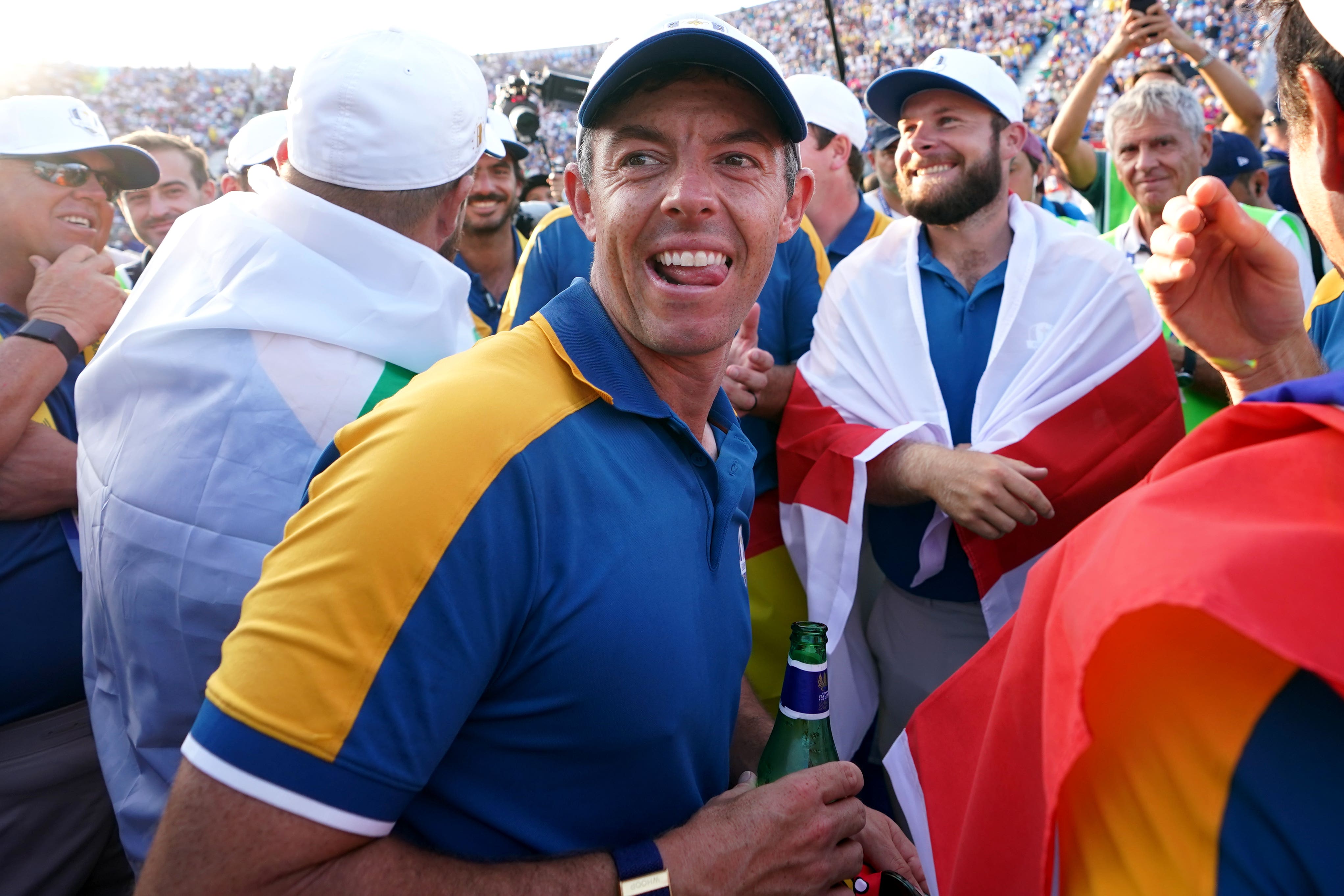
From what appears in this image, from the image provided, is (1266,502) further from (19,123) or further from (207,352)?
(19,123)

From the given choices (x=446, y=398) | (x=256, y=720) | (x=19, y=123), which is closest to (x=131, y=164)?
(x=19, y=123)

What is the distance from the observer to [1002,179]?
3.29 m

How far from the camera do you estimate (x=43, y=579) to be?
230 centimetres

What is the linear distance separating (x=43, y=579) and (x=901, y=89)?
11.0 ft

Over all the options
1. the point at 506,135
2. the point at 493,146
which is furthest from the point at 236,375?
the point at 506,135

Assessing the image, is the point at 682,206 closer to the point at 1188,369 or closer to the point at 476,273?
the point at 1188,369

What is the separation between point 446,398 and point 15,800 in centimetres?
207

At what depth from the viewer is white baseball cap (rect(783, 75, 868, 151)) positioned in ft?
15.7

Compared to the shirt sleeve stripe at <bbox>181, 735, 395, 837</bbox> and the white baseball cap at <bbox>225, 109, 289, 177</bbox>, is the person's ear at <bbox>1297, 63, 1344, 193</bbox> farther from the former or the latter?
the white baseball cap at <bbox>225, 109, 289, 177</bbox>

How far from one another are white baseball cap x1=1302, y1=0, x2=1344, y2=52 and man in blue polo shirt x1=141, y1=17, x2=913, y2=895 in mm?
908

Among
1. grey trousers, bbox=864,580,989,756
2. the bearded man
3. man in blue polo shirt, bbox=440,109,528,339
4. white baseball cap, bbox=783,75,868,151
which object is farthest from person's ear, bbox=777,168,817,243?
white baseball cap, bbox=783,75,868,151

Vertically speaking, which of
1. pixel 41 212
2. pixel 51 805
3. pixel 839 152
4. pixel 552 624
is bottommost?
pixel 51 805

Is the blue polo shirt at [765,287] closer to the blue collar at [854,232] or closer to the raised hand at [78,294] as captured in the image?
the blue collar at [854,232]

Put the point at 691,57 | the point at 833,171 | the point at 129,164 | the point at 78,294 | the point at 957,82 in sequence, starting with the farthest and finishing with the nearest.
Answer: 1. the point at 833,171
2. the point at 957,82
3. the point at 129,164
4. the point at 78,294
5. the point at 691,57
